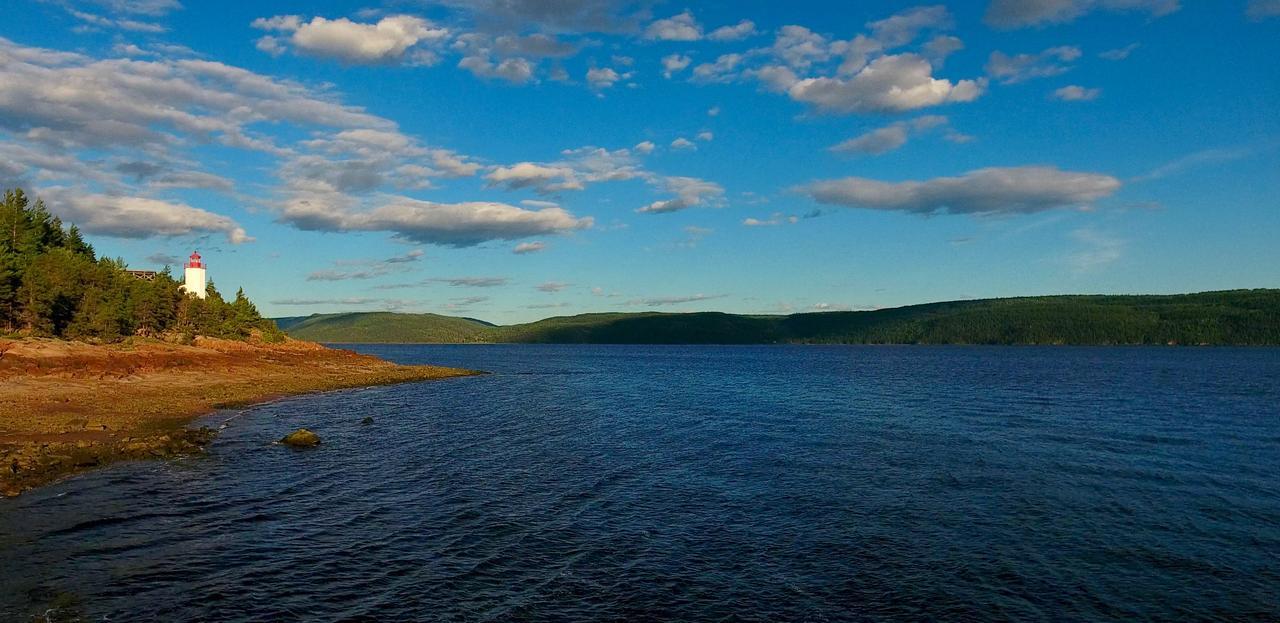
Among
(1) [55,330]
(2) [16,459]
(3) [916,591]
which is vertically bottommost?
(3) [916,591]

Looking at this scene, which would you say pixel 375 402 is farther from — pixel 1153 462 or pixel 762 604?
pixel 1153 462

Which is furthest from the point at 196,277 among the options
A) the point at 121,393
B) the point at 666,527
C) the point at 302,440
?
the point at 666,527

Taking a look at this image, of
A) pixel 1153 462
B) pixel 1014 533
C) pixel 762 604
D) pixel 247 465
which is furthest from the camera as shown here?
pixel 1153 462

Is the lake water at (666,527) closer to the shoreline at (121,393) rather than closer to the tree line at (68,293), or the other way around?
the shoreline at (121,393)

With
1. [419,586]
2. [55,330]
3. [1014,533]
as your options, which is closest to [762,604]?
[419,586]

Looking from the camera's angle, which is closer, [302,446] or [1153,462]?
[1153,462]

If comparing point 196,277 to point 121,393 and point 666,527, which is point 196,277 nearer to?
point 121,393
